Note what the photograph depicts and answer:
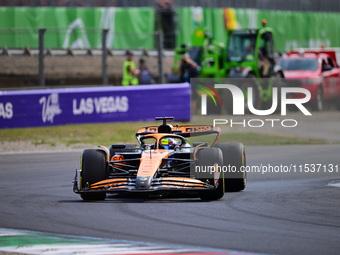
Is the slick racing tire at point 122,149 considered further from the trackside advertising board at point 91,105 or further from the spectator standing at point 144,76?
the spectator standing at point 144,76

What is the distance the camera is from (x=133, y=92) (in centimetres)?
2144

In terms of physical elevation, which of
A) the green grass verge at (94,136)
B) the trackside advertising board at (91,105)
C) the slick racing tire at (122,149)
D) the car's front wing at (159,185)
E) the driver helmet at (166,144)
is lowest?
the green grass verge at (94,136)

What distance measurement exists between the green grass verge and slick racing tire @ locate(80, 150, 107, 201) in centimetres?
864

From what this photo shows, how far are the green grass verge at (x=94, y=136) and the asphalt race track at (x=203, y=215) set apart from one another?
577 centimetres

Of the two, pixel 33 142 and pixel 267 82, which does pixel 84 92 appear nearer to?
pixel 33 142

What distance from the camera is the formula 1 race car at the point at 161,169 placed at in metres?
10.3

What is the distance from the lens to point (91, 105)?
20797 mm

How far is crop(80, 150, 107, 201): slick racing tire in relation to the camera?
35.1 ft

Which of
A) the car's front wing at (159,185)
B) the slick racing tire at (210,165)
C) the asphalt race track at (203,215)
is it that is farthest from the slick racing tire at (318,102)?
the car's front wing at (159,185)

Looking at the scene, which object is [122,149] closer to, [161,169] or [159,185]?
[161,169]

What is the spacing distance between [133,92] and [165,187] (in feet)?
37.2

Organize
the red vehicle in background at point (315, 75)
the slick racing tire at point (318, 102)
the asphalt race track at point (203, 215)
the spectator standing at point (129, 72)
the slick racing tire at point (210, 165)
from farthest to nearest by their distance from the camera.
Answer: the red vehicle in background at point (315, 75) → the slick racing tire at point (318, 102) → the spectator standing at point (129, 72) → the slick racing tire at point (210, 165) → the asphalt race track at point (203, 215)

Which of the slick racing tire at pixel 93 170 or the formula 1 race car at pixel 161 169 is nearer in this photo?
the formula 1 race car at pixel 161 169

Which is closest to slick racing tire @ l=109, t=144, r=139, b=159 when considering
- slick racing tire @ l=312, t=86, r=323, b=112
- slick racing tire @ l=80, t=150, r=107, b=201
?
slick racing tire @ l=80, t=150, r=107, b=201
